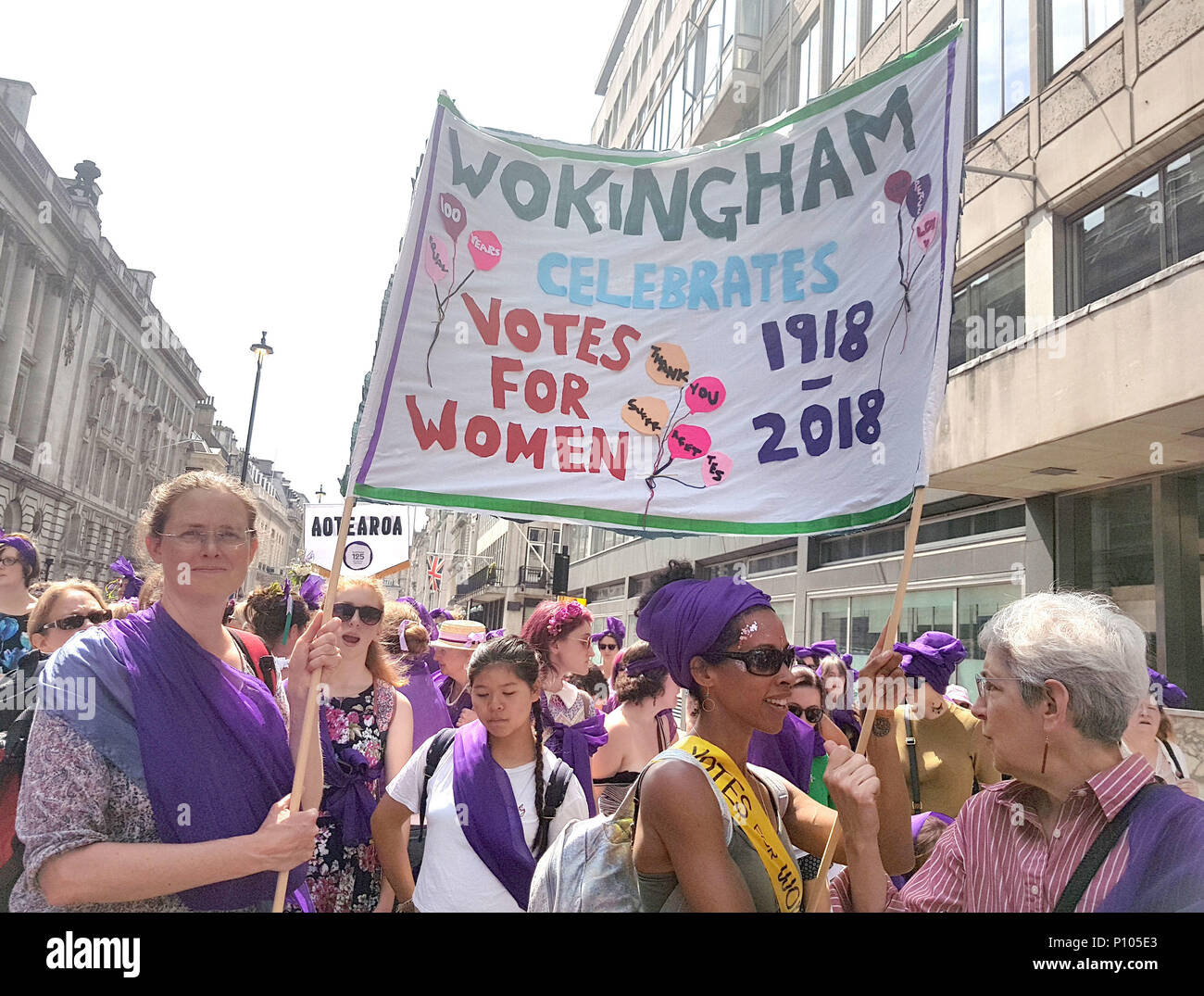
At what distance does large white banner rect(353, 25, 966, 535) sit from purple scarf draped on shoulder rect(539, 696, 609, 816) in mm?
1375

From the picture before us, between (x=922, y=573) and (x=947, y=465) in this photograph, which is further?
(x=922, y=573)

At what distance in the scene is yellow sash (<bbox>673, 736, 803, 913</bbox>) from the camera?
72.7 inches

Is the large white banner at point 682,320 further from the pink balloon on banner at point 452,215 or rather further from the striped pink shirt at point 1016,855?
the striped pink shirt at point 1016,855

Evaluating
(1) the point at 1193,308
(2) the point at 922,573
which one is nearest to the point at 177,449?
(2) the point at 922,573

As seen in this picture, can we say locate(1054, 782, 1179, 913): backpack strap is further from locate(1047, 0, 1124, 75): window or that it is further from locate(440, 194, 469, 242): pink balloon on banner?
locate(1047, 0, 1124, 75): window

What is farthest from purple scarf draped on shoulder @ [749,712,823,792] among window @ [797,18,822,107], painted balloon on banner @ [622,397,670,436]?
window @ [797,18,822,107]

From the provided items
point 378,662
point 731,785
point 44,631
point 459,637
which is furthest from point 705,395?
point 459,637

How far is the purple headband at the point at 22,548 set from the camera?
504 centimetres

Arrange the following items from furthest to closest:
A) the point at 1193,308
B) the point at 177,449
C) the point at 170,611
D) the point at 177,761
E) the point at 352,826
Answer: the point at 177,449
the point at 1193,308
the point at 352,826
the point at 170,611
the point at 177,761

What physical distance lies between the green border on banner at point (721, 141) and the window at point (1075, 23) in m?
9.38

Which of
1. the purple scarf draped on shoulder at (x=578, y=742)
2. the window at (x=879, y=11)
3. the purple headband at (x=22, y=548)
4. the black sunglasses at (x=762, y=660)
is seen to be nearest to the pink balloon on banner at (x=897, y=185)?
the black sunglasses at (x=762, y=660)
